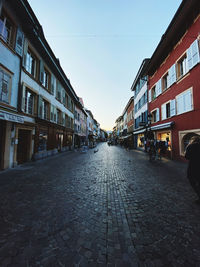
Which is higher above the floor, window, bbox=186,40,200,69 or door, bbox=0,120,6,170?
window, bbox=186,40,200,69

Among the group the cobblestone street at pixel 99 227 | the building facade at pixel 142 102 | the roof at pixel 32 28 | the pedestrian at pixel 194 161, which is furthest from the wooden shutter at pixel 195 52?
the roof at pixel 32 28

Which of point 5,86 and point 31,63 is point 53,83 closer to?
point 31,63

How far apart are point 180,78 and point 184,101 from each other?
219 centimetres

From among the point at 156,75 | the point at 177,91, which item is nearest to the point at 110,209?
the point at 177,91

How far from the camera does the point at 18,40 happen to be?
25.4 ft

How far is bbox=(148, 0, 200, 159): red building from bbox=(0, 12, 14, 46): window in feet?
39.6

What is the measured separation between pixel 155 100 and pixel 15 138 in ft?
50.5

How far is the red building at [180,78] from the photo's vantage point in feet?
26.9

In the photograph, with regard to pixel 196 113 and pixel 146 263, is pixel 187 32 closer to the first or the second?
pixel 196 113

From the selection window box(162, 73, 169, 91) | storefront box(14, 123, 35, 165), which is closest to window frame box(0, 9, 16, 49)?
storefront box(14, 123, 35, 165)

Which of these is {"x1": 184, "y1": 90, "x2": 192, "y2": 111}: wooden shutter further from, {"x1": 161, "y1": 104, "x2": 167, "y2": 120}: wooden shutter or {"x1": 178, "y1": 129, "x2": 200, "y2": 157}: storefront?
{"x1": 161, "y1": 104, "x2": 167, "y2": 120}: wooden shutter

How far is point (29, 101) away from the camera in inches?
382

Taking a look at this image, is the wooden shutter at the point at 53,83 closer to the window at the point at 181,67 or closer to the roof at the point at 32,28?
the roof at the point at 32,28

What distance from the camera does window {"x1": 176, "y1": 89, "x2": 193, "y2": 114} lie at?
8.75 metres
